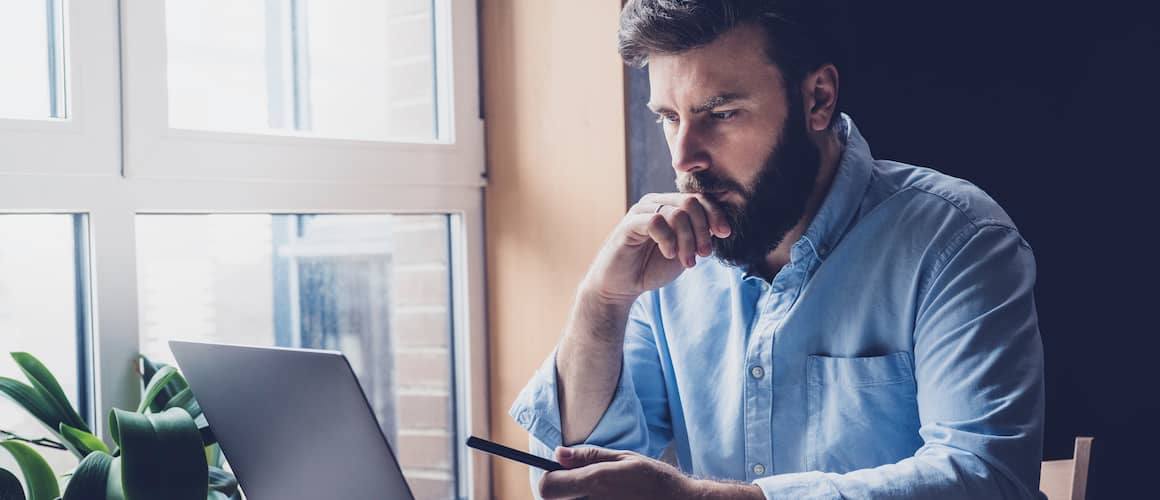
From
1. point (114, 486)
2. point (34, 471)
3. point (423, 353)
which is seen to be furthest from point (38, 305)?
point (423, 353)

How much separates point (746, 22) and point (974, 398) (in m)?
0.57

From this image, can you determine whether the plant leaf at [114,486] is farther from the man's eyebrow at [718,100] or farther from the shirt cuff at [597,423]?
the man's eyebrow at [718,100]

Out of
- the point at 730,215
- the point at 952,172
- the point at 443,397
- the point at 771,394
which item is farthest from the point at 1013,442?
the point at 443,397

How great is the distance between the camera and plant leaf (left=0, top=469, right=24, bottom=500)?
A: 3.98ft

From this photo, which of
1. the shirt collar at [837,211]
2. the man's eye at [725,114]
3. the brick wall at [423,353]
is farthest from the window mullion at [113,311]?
the shirt collar at [837,211]

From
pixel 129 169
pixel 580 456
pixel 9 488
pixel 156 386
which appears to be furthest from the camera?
pixel 129 169

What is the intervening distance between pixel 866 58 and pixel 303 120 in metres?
1.12

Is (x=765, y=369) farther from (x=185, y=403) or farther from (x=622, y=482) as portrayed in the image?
(x=185, y=403)

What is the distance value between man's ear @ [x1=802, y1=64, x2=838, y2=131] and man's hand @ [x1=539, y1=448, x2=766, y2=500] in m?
0.56

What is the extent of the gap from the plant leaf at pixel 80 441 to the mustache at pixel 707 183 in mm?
873

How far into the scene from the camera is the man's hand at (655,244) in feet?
4.44

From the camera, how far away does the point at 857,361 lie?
1.32 metres

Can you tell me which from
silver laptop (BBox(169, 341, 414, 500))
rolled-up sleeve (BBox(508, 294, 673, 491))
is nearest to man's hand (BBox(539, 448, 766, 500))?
silver laptop (BBox(169, 341, 414, 500))

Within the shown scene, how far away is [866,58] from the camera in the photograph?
6.53ft
